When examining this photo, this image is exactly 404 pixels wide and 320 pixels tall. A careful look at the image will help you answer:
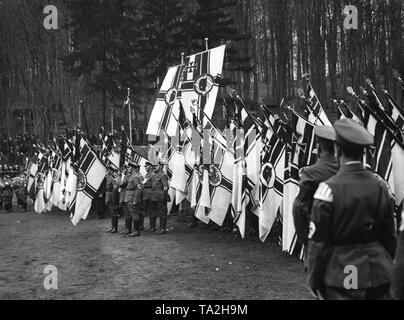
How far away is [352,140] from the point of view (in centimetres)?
347

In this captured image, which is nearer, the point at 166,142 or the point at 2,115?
the point at 166,142

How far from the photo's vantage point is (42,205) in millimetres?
16859

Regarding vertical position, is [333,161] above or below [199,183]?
above

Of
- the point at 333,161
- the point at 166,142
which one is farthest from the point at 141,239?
the point at 333,161

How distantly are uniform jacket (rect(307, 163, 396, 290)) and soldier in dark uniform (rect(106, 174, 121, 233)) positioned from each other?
371 inches

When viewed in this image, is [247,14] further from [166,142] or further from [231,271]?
[231,271]

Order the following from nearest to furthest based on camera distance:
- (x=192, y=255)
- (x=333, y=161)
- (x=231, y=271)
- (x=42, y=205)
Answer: (x=333, y=161) < (x=231, y=271) < (x=192, y=255) < (x=42, y=205)

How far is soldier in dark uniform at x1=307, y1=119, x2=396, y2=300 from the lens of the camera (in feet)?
11.0

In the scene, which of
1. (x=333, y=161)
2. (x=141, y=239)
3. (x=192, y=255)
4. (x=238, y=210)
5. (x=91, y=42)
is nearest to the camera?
(x=333, y=161)

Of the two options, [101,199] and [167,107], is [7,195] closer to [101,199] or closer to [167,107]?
[101,199]

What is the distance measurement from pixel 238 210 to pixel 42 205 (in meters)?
8.83

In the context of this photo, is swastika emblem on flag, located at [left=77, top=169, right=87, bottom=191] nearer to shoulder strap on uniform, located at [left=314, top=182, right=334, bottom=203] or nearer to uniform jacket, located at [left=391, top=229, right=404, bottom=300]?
shoulder strap on uniform, located at [left=314, top=182, right=334, bottom=203]

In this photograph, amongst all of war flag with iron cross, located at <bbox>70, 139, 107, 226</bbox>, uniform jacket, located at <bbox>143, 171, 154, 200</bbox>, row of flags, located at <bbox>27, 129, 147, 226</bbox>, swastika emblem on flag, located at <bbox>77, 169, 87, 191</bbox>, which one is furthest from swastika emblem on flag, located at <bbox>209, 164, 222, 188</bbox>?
swastika emblem on flag, located at <bbox>77, 169, 87, 191</bbox>

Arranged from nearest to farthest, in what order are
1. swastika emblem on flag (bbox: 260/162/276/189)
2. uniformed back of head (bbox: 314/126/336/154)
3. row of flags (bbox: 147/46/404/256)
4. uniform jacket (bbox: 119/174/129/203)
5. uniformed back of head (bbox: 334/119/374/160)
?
1. uniformed back of head (bbox: 334/119/374/160)
2. uniformed back of head (bbox: 314/126/336/154)
3. row of flags (bbox: 147/46/404/256)
4. swastika emblem on flag (bbox: 260/162/276/189)
5. uniform jacket (bbox: 119/174/129/203)
